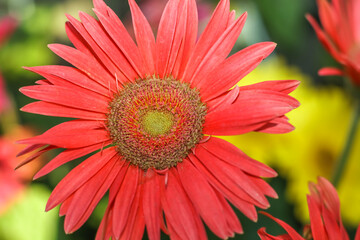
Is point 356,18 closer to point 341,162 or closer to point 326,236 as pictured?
point 341,162

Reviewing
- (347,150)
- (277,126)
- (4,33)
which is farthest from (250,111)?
(4,33)

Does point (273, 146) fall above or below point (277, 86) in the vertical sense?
below

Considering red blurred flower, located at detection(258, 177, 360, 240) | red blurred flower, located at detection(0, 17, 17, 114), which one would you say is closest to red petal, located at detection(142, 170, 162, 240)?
red blurred flower, located at detection(258, 177, 360, 240)

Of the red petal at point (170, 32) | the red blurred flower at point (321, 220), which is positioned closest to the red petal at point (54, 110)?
the red petal at point (170, 32)

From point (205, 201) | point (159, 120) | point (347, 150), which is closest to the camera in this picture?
point (205, 201)

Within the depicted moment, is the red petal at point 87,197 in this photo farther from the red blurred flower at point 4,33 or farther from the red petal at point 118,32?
the red blurred flower at point 4,33

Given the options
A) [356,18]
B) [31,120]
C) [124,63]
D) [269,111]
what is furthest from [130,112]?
[31,120]

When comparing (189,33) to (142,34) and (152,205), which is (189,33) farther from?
(152,205)
